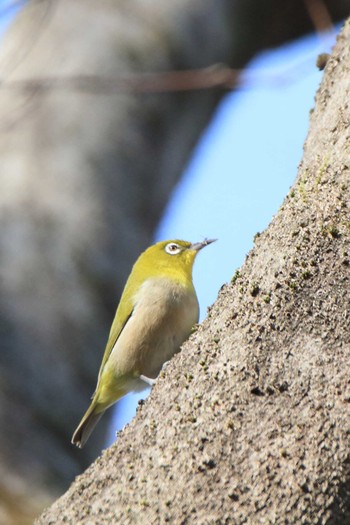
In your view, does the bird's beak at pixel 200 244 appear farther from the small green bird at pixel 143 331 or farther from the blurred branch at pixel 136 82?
the blurred branch at pixel 136 82

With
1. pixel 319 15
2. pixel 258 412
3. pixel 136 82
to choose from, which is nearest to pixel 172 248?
pixel 136 82

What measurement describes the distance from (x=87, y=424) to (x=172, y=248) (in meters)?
1.14

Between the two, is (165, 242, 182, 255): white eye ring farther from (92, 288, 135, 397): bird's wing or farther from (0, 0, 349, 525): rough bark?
(92, 288, 135, 397): bird's wing

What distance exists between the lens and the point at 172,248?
14.5 feet

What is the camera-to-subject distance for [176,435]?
197cm

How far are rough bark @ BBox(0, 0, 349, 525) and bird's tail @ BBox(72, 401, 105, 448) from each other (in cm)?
5

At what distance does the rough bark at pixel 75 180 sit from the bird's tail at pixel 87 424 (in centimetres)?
5

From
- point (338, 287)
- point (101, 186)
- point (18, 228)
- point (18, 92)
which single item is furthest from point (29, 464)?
point (18, 92)

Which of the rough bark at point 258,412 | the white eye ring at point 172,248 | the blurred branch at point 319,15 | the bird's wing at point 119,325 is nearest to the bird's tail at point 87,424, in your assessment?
the bird's wing at point 119,325

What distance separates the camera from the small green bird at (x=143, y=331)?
3.64 metres

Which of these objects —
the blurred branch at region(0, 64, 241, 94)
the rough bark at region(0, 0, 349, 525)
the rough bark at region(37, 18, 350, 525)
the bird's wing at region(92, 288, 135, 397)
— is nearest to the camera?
the rough bark at region(37, 18, 350, 525)

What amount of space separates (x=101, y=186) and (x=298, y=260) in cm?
221

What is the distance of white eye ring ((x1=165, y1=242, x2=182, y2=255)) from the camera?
14.4 ft

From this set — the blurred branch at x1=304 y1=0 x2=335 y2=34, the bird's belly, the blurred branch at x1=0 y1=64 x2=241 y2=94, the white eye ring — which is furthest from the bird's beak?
the blurred branch at x1=304 y1=0 x2=335 y2=34
